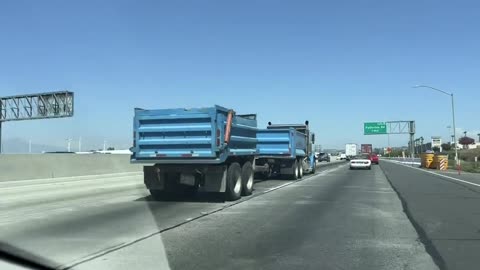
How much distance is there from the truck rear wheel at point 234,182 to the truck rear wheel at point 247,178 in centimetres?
58

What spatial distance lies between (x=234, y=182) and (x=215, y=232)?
21.0 ft

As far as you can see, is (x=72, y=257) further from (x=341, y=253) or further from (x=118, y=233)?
(x=341, y=253)

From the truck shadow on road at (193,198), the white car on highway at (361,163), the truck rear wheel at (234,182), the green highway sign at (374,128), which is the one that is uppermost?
the green highway sign at (374,128)

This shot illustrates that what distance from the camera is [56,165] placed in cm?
2700

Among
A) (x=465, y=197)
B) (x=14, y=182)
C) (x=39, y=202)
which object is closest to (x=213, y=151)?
(x=39, y=202)

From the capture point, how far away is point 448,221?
12.4m

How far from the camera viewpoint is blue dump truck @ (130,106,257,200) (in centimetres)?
1569

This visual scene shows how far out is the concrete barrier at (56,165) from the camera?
24.1 m

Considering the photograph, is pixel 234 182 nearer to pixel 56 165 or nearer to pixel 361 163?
pixel 56 165

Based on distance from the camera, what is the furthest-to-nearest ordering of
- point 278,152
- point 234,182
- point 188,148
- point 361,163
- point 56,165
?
point 361,163 → point 278,152 → point 56,165 → point 234,182 → point 188,148

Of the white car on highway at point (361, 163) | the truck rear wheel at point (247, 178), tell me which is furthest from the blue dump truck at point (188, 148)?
the white car on highway at point (361, 163)

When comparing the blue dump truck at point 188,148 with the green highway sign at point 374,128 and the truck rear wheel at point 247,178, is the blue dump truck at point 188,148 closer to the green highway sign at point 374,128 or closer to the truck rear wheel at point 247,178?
the truck rear wheel at point 247,178

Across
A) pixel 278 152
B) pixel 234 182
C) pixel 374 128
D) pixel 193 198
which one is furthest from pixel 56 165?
pixel 374 128

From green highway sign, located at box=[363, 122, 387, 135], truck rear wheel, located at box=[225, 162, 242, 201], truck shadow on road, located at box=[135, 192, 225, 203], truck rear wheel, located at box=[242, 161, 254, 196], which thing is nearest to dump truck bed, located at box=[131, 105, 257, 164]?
truck rear wheel, located at box=[225, 162, 242, 201]
